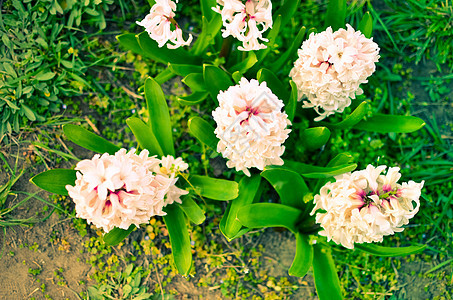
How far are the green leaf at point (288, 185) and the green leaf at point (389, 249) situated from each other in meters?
0.37

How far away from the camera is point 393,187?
4.90 ft

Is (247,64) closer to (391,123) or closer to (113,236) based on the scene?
Answer: (391,123)

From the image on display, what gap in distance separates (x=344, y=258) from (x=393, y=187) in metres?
0.91

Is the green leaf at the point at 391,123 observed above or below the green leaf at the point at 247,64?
below

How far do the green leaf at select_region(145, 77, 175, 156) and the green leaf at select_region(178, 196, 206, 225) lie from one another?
28cm

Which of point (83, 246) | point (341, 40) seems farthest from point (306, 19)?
point (83, 246)

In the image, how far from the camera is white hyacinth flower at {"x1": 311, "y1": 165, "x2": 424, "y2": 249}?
4.74ft

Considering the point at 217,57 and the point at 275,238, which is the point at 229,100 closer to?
the point at 217,57

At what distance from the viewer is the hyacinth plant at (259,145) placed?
147 cm

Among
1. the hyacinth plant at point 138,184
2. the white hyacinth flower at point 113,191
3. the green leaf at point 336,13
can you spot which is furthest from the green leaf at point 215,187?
the green leaf at point 336,13

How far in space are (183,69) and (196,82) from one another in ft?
0.32

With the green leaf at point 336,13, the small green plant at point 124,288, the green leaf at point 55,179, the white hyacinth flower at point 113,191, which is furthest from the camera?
the small green plant at point 124,288

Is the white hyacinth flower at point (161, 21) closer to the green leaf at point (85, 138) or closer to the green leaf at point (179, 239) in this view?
the green leaf at point (85, 138)

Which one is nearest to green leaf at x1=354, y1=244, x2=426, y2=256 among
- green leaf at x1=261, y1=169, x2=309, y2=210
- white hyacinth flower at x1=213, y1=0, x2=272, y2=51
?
green leaf at x1=261, y1=169, x2=309, y2=210
